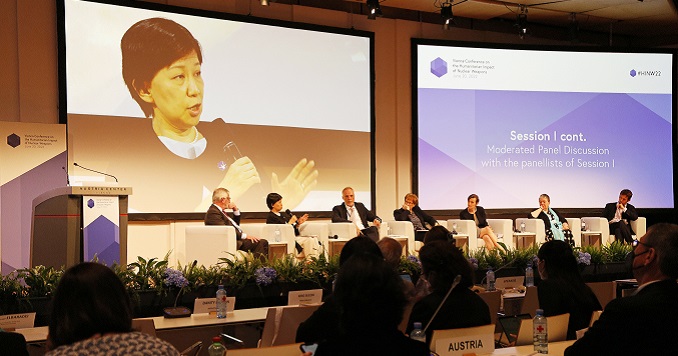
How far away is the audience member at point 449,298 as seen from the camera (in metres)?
3.46

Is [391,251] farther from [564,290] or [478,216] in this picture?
[478,216]

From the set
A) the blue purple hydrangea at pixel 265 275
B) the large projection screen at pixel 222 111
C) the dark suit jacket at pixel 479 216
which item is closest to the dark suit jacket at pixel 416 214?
the dark suit jacket at pixel 479 216

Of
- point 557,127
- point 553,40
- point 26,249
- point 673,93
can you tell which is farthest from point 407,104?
point 26,249

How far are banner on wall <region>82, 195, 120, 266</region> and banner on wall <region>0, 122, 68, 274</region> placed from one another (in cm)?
175

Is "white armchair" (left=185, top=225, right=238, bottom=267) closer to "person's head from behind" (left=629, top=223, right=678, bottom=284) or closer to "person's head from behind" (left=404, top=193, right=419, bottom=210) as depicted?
"person's head from behind" (left=404, top=193, right=419, bottom=210)

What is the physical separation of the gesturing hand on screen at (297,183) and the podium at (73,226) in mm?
4283

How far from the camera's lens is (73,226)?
20.7 ft

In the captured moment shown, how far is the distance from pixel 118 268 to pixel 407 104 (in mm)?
7502

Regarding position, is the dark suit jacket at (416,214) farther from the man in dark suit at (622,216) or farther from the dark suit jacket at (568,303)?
the dark suit jacket at (568,303)

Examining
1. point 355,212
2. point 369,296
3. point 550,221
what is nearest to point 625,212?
point 550,221

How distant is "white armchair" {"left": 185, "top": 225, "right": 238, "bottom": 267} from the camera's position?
28.4ft

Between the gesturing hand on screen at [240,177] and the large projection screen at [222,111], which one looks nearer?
the large projection screen at [222,111]

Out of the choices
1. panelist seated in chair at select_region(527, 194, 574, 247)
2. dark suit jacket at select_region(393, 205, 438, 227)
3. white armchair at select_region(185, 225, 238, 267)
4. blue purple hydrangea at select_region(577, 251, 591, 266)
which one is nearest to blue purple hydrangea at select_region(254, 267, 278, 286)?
blue purple hydrangea at select_region(577, 251, 591, 266)

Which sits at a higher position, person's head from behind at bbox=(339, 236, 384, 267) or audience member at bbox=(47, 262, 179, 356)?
person's head from behind at bbox=(339, 236, 384, 267)
